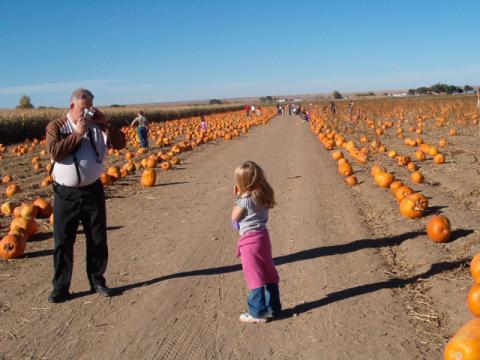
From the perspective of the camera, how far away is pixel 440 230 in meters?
6.74

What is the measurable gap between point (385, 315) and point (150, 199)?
7.20 metres

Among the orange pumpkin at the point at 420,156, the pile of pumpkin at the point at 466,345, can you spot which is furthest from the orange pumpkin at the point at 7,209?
the orange pumpkin at the point at 420,156

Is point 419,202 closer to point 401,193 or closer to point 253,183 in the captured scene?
point 401,193

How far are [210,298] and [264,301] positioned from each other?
853mm

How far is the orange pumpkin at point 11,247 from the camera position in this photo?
23.0 ft

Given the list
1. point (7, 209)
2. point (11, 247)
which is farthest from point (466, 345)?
point (7, 209)

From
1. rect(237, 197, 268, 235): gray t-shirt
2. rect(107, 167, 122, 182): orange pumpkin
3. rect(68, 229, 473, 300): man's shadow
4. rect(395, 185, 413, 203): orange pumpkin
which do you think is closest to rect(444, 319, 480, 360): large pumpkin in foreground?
rect(237, 197, 268, 235): gray t-shirt

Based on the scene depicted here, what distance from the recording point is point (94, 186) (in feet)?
18.0

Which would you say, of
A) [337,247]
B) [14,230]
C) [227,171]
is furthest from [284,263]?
[227,171]

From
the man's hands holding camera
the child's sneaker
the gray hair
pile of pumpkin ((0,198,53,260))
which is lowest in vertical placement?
the child's sneaker

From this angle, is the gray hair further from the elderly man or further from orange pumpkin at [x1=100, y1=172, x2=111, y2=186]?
orange pumpkin at [x1=100, y1=172, x2=111, y2=186]

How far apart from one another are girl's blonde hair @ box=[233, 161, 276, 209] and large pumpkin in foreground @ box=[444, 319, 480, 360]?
74.4 inches

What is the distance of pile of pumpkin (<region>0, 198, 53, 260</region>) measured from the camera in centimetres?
704

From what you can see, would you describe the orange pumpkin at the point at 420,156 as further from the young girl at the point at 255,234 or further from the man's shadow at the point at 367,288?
the young girl at the point at 255,234
